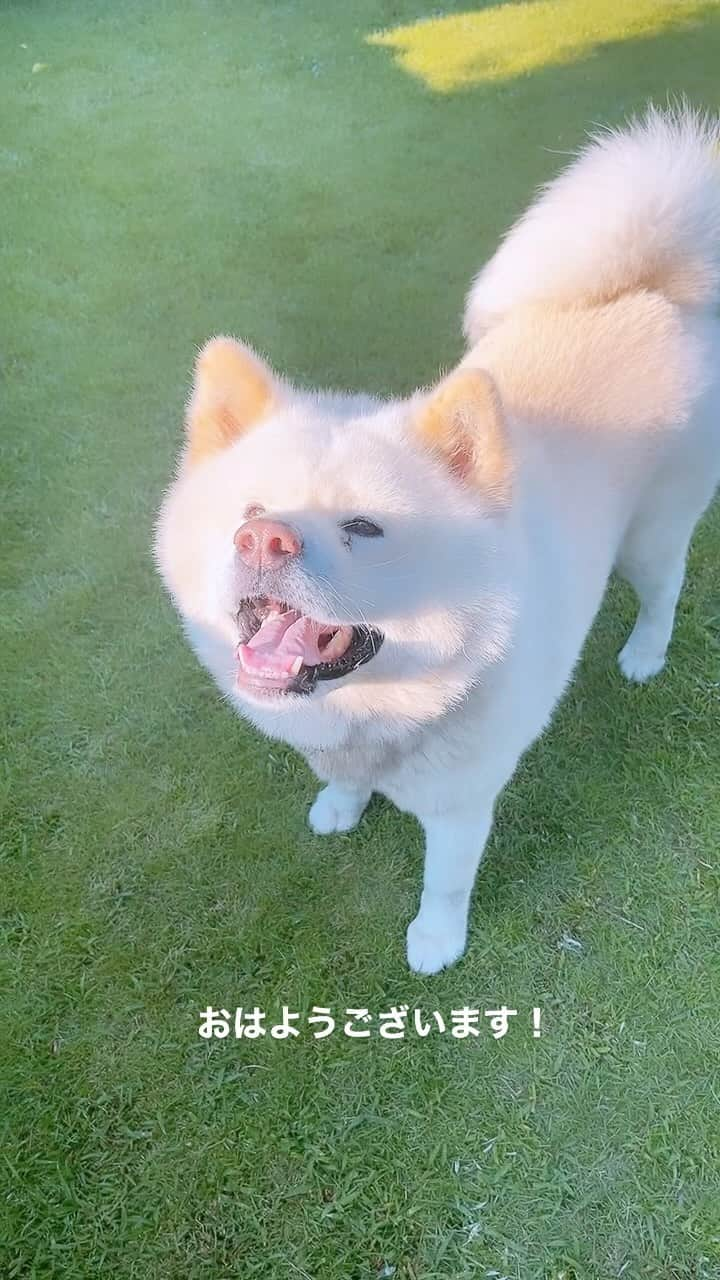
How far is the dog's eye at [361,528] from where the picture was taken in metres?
0.97

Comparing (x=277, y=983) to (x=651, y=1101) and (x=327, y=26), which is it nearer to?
(x=651, y=1101)

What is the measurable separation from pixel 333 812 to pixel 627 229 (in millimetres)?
1215

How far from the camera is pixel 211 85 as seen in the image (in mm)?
4301

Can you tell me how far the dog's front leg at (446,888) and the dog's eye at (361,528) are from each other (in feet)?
1.71

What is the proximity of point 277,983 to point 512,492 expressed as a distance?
103 cm

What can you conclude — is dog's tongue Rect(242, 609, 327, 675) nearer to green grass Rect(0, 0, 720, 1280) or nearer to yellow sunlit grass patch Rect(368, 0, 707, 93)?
green grass Rect(0, 0, 720, 1280)

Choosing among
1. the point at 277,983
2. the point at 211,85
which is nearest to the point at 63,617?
the point at 277,983

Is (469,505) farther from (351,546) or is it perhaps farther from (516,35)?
(516,35)

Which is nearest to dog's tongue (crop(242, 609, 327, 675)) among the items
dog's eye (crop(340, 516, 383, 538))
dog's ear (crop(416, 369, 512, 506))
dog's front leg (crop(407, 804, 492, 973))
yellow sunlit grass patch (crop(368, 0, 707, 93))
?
dog's eye (crop(340, 516, 383, 538))

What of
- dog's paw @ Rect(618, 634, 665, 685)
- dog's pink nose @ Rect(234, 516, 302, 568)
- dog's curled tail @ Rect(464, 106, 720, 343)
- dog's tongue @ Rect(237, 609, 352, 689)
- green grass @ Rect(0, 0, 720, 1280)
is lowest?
green grass @ Rect(0, 0, 720, 1280)

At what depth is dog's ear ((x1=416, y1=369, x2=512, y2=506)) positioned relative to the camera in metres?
1.00

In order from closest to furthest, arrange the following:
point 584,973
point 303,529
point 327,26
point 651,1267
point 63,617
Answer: point 303,529 → point 651,1267 → point 584,973 → point 63,617 → point 327,26

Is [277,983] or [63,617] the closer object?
[277,983]

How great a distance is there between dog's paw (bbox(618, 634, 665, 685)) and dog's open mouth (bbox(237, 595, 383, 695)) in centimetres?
118
